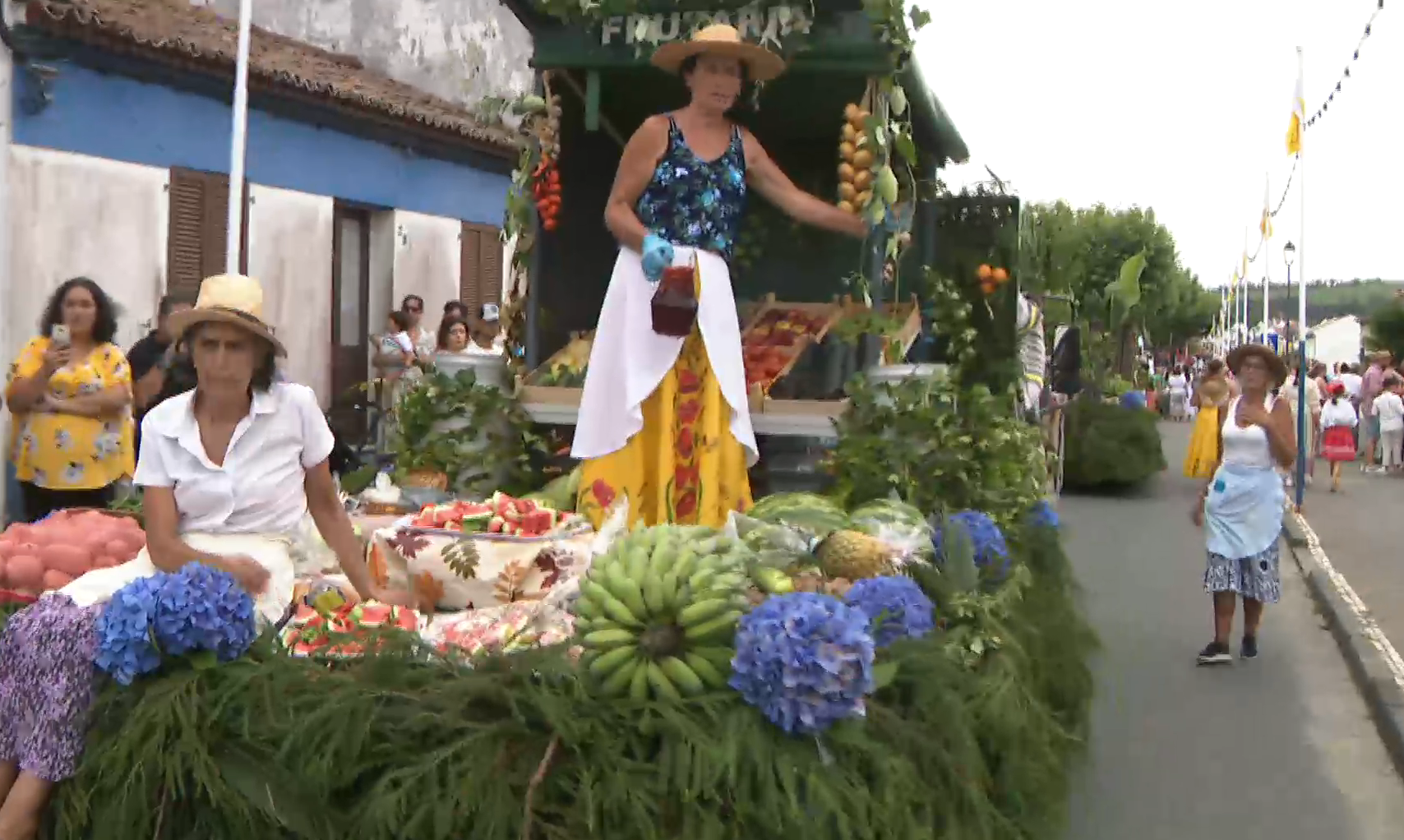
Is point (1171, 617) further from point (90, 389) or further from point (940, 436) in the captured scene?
point (90, 389)

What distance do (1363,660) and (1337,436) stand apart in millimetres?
12022

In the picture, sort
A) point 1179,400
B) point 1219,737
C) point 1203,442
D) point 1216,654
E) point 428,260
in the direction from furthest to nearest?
point 1179,400 → point 1203,442 → point 428,260 → point 1216,654 → point 1219,737

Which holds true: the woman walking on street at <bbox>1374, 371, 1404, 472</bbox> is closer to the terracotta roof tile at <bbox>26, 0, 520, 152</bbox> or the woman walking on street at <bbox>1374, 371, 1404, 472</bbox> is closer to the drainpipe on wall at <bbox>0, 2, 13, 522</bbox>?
the terracotta roof tile at <bbox>26, 0, 520, 152</bbox>

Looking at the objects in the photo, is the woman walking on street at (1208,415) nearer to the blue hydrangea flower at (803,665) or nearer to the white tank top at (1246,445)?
the white tank top at (1246,445)

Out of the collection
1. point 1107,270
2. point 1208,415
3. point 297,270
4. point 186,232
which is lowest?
point 1208,415

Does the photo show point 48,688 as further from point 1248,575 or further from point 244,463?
point 1248,575

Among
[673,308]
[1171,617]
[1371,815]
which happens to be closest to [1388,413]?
[1171,617]

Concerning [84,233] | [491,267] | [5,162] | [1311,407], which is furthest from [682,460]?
[1311,407]

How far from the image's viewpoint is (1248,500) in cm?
809

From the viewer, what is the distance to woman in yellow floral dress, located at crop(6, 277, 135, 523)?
7.30 meters

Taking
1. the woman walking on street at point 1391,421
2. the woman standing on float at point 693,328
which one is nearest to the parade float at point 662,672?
the woman standing on float at point 693,328

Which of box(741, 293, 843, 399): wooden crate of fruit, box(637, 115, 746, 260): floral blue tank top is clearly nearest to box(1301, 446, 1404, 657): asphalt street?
box(741, 293, 843, 399): wooden crate of fruit

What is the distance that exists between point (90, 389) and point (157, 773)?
454cm

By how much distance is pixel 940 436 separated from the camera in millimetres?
6309
